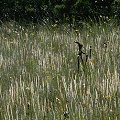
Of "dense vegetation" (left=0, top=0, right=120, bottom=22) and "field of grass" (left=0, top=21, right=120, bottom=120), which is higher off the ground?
"dense vegetation" (left=0, top=0, right=120, bottom=22)

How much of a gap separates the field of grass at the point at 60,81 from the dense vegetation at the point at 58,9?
1.19 meters

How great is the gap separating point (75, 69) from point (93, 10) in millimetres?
3706

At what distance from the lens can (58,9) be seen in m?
8.53

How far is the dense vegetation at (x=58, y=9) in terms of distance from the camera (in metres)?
8.09

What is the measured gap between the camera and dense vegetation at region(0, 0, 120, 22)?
8.09 meters

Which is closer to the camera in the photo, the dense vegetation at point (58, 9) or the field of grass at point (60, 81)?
the field of grass at point (60, 81)

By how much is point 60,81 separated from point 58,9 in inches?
183

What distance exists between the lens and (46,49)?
6.00 metres

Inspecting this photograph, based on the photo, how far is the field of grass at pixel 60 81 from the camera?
3.25 m

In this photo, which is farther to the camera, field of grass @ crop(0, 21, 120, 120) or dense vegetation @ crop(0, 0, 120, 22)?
dense vegetation @ crop(0, 0, 120, 22)

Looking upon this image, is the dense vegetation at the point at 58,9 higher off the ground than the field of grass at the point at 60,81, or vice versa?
the dense vegetation at the point at 58,9

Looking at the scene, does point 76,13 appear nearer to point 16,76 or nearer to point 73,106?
point 16,76

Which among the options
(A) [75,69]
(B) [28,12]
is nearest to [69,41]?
(A) [75,69]

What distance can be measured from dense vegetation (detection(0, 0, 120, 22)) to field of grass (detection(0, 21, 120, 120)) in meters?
1.19
